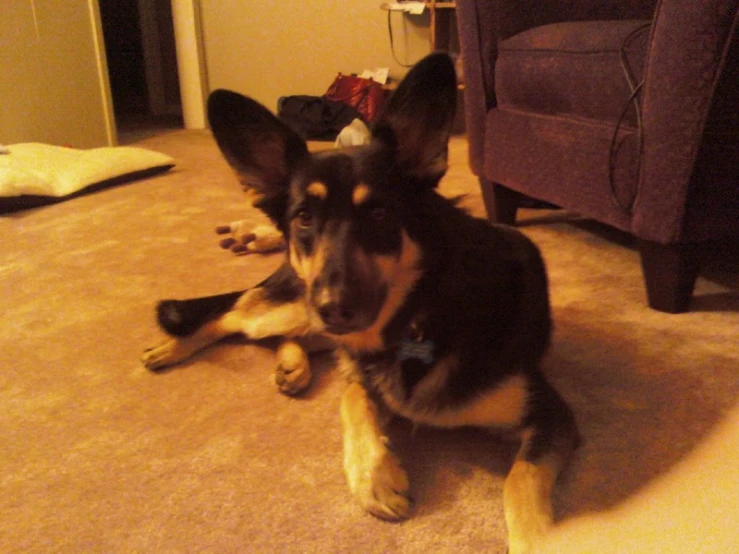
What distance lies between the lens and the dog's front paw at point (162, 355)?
1.66 metres

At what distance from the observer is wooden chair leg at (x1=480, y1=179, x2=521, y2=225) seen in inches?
112

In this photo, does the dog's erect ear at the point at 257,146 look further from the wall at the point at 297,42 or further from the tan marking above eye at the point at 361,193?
the wall at the point at 297,42

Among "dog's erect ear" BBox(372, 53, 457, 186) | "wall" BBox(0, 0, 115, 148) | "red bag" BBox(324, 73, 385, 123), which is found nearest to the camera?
"dog's erect ear" BBox(372, 53, 457, 186)

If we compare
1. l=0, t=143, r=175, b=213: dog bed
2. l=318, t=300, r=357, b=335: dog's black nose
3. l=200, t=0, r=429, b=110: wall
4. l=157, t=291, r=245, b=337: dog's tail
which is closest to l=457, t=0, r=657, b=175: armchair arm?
l=157, t=291, r=245, b=337: dog's tail

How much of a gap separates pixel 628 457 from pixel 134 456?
105 cm

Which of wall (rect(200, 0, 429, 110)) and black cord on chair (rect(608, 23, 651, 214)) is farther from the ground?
wall (rect(200, 0, 429, 110))

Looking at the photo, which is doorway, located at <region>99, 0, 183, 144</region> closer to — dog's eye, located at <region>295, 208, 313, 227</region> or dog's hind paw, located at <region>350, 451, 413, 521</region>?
dog's eye, located at <region>295, 208, 313, 227</region>

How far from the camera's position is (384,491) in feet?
3.67

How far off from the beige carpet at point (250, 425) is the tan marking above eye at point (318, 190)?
0.54m

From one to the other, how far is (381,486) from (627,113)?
4.77ft

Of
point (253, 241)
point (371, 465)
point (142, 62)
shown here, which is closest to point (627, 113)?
point (371, 465)

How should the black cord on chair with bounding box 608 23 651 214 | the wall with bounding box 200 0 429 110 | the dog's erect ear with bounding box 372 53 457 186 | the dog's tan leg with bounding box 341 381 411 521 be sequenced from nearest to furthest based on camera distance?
the dog's tan leg with bounding box 341 381 411 521
the dog's erect ear with bounding box 372 53 457 186
the black cord on chair with bounding box 608 23 651 214
the wall with bounding box 200 0 429 110

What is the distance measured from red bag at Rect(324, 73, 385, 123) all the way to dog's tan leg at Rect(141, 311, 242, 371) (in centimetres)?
377

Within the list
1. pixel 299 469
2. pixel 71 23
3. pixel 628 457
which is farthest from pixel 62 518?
pixel 71 23
